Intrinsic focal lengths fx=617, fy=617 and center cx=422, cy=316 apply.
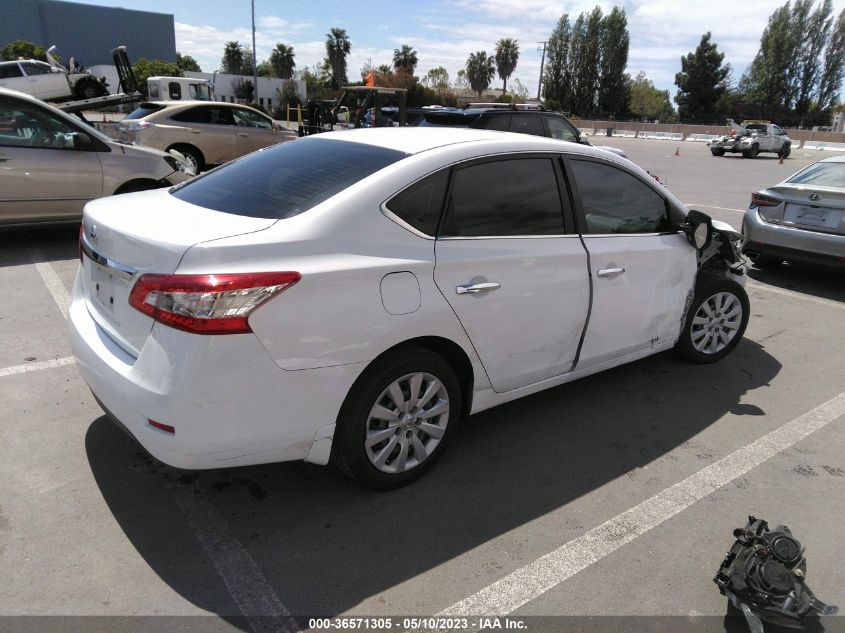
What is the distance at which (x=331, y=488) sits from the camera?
3037 millimetres

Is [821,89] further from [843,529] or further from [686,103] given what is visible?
[843,529]

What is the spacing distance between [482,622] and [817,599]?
1305 millimetres

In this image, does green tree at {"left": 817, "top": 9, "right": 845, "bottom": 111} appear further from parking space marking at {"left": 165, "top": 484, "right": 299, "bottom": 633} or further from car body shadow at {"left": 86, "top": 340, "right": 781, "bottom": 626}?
parking space marking at {"left": 165, "top": 484, "right": 299, "bottom": 633}

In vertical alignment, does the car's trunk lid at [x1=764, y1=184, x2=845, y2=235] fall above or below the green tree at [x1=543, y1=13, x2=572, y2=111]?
below

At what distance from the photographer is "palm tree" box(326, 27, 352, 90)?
298 ft

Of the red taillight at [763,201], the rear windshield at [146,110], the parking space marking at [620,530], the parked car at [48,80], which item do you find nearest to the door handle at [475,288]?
the parking space marking at [620,530]

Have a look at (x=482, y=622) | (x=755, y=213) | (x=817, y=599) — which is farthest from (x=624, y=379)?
(x=755, y=213)

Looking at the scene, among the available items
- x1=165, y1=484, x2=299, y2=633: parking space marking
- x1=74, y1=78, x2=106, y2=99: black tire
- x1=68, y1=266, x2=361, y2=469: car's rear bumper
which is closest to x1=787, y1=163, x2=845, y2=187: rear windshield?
x1=68, y1=266, x2=361, y2=469: car's rear bumper

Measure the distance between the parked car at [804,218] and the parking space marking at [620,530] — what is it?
127 inches

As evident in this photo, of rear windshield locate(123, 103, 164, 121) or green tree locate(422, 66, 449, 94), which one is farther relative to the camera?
green tree locate(422, 66, 449, 94)

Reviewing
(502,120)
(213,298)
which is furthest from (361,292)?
(502,120)

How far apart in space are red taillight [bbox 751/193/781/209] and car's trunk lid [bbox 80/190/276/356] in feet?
20.8

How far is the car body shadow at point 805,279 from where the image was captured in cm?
686

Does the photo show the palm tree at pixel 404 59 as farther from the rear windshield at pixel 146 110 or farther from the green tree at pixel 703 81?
the rear windshield at pixel 146 110
